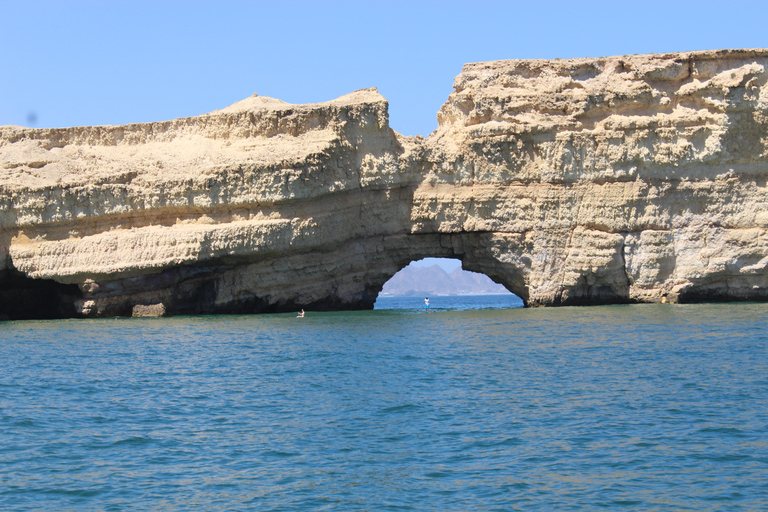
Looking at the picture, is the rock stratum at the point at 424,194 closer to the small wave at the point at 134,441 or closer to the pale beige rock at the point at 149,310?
the pale beige rock at the point at 149,310

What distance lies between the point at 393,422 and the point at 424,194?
18.0 meters

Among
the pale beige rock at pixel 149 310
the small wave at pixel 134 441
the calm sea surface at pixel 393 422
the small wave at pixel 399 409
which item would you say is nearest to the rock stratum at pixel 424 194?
the pale beige rock at pixel 149 310

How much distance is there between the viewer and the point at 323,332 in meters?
21.7

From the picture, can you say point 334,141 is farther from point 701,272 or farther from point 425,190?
point 701,272

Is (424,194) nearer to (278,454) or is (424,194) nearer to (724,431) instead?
(724,431)

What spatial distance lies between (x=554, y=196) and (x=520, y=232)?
5.81ft

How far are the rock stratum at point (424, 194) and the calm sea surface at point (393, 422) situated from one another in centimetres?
747

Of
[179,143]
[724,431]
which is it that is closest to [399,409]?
[724,431]

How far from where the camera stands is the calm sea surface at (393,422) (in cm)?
880

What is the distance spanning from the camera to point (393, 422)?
11.6m

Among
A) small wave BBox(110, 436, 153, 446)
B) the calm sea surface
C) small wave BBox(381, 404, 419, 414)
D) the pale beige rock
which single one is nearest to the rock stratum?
the pale beige rock

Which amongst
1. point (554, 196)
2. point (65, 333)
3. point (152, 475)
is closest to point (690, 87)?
point (554, 196)

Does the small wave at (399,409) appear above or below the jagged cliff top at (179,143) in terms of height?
below

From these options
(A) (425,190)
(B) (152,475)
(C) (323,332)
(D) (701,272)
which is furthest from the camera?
(A) (425,190)
